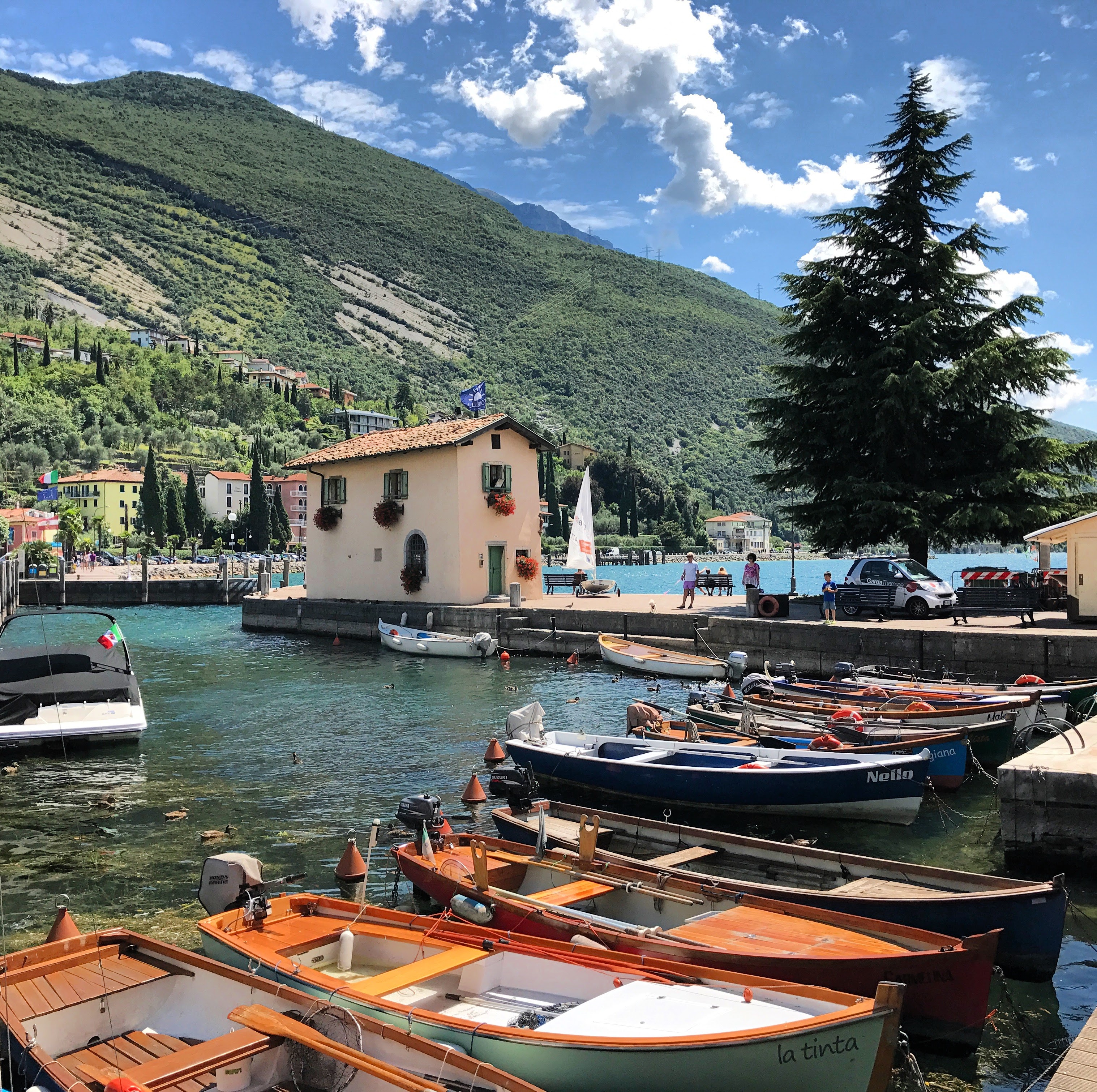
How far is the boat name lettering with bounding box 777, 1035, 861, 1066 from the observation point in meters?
5.34

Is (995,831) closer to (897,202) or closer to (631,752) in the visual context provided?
(631,752)

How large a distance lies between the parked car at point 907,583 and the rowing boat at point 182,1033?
24.0 metres

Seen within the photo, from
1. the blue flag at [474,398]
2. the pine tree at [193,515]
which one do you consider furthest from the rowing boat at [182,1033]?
the pine tree at [193,515]

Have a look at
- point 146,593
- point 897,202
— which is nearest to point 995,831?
point 897,202

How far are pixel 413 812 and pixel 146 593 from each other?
5487cm

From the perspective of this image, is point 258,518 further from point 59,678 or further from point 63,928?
point 63,928

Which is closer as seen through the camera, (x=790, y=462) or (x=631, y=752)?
(x=631, y=752)

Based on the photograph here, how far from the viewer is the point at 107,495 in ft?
420

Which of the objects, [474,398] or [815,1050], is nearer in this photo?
[815,1050]

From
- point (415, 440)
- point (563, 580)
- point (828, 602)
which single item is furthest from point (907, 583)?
point (563, 580)

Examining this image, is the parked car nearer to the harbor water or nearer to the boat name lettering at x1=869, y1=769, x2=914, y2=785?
the harbor water

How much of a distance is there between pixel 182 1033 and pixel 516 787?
5.76 metres

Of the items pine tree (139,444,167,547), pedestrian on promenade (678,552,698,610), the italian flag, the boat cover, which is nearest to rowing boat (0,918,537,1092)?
the italian flag

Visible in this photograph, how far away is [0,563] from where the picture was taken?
4278 cm
